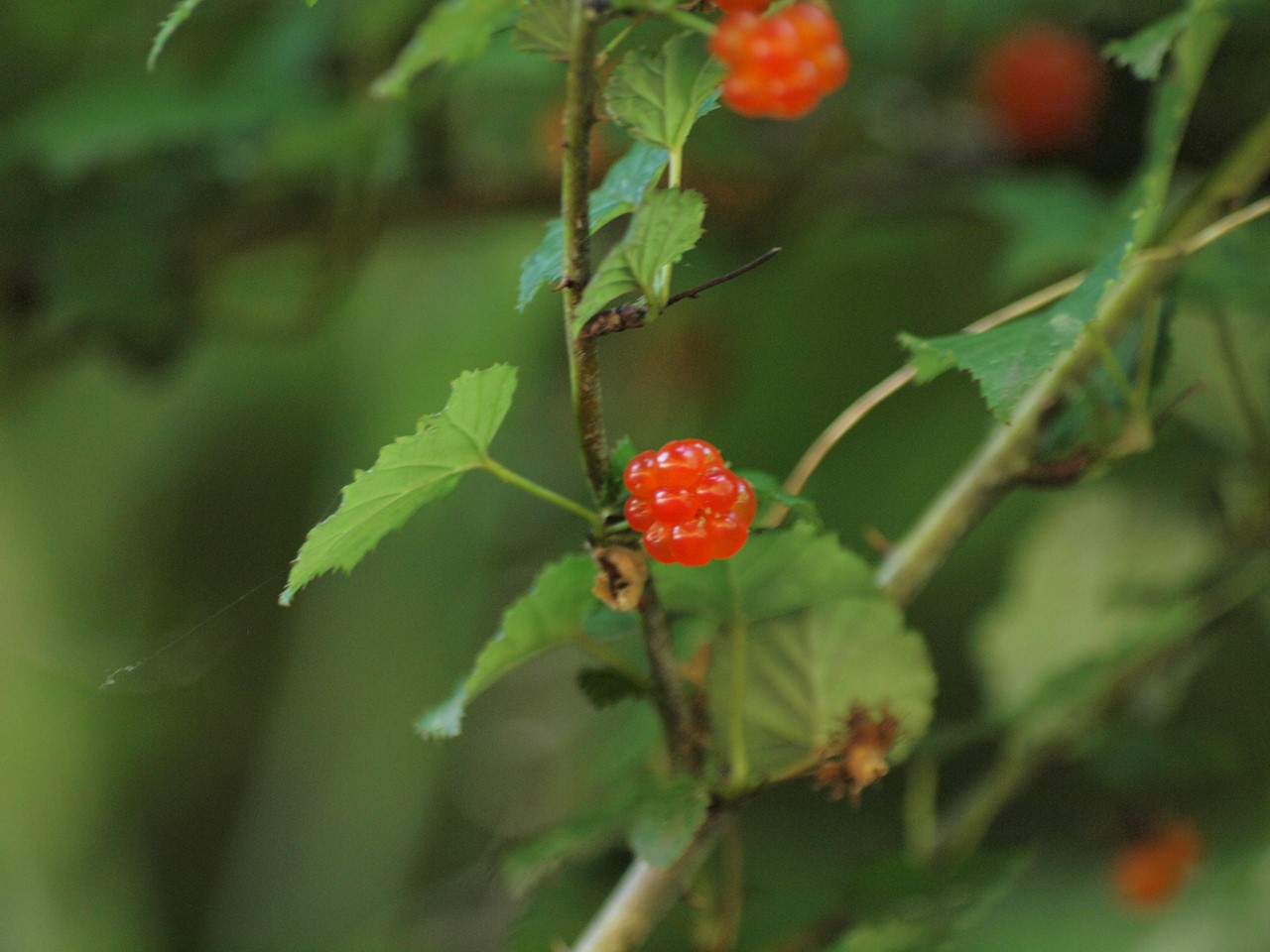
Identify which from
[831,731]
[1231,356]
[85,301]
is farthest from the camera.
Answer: [85,301]

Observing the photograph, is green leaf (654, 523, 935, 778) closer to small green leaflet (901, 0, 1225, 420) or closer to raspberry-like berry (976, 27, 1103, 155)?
small green leaflet (901, 0, 1225, 420)

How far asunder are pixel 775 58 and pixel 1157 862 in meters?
0.53

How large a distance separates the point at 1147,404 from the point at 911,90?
488 mm

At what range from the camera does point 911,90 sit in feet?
2.65

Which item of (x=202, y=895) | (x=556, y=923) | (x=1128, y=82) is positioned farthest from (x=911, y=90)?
(x=202, y=895)

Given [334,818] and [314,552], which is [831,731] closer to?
[314,552]

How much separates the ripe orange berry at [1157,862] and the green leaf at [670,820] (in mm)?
376

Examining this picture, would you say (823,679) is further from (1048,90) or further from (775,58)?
(1048,90)

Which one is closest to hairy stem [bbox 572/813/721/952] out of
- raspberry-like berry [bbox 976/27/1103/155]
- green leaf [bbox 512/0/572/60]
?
green leaf [bbox 512/0/572/60]

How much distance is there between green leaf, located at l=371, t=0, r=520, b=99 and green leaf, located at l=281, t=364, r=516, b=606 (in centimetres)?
7

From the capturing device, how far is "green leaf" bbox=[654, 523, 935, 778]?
0.34m

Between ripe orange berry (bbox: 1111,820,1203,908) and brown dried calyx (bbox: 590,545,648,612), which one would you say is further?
ripe orange berry (bbox: 1111,820,1203,908)

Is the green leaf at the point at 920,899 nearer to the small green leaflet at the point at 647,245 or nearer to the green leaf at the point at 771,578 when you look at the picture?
the green leaf at the point at 771,578

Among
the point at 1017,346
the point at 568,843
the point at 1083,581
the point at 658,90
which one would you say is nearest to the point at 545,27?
the point at 658,90
